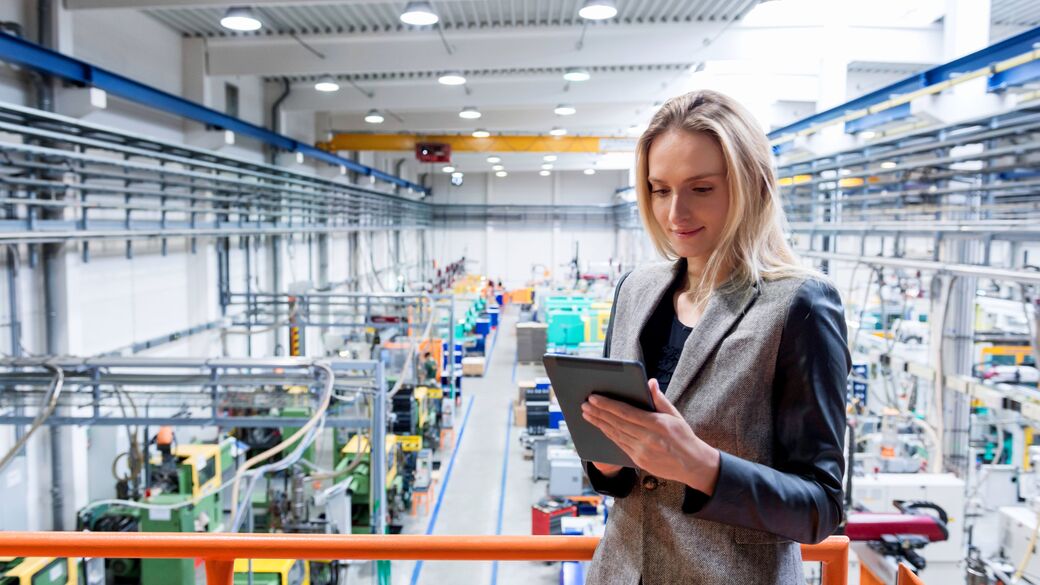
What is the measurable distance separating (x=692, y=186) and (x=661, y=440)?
0.36 meters

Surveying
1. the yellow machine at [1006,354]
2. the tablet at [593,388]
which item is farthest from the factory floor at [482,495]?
the tablet at [593,388]

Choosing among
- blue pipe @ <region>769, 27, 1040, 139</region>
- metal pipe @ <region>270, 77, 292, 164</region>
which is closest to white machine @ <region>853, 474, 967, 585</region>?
blue pipe @ <region>769, 27, 1040, 139</region>

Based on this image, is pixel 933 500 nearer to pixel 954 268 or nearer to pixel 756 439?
pixel 954 268

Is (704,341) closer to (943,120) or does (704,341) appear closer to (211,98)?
(943,120)

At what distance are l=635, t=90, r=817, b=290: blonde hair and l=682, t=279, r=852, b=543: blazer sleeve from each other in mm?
81

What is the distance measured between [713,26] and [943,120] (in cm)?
253

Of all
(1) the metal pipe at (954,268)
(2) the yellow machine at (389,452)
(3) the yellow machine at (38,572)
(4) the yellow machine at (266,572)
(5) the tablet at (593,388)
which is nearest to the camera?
(5) the tablet at (593,388)

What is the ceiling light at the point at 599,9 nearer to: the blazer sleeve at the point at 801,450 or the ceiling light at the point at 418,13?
the ceiling light at the point at 418,13

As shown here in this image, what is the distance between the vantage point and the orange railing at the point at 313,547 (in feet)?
5.16

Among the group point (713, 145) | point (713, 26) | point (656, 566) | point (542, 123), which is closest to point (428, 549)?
point (656, 566)

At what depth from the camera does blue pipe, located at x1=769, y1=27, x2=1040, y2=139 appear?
14.9 feet

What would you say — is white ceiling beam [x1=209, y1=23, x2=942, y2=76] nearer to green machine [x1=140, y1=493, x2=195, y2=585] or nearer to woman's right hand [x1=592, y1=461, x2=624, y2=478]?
green machine [x1=140, y1=493, x2=195, y2=585]

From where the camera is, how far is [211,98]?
29.6 ft

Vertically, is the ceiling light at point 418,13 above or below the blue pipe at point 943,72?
above
